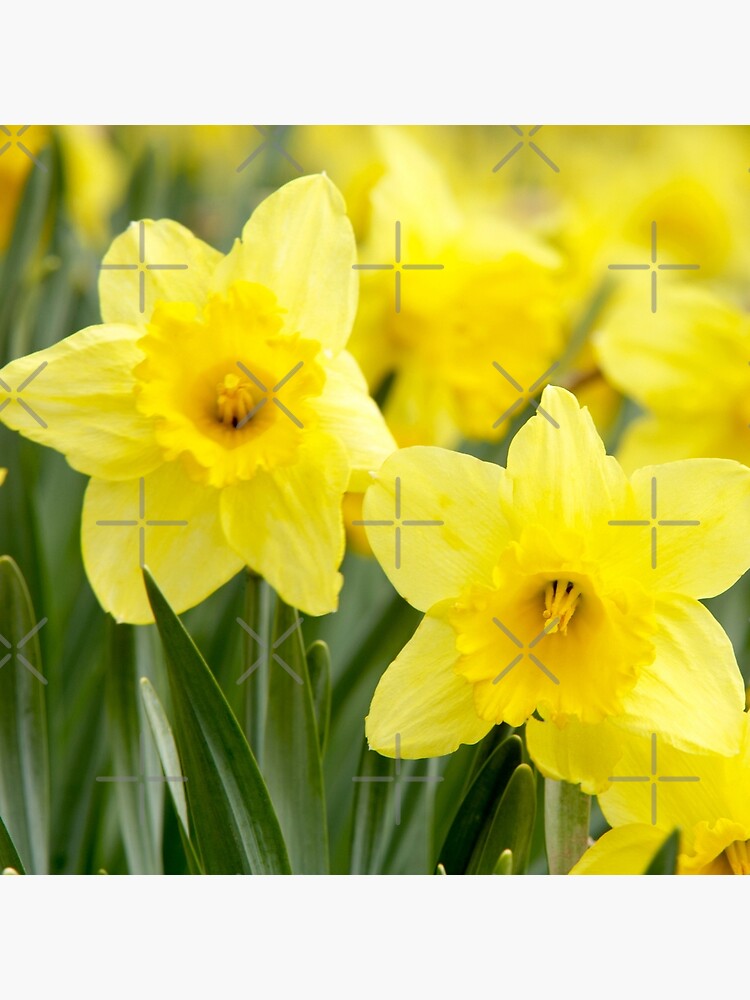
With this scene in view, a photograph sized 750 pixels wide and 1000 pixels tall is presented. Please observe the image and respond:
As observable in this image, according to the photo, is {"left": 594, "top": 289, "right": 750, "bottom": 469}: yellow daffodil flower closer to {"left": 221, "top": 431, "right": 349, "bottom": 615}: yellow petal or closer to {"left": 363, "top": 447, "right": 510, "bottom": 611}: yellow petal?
{"left": 363, "top": 447, "right": 510, "bottom": 611}: yellow petal

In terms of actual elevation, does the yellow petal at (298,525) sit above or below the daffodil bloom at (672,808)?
above

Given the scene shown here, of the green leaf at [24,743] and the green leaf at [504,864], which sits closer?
the green leaf at [504,864]

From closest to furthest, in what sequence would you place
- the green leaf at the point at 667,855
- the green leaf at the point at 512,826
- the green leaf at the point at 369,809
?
the green leaf at the point at 667,855 < the green leaf at the point at 512,826 < the green leaf at the point at 369,809

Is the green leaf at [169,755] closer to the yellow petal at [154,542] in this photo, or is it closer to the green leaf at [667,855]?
the yellow petal at [154,542]

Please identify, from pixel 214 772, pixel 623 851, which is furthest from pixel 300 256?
pixel 623 851

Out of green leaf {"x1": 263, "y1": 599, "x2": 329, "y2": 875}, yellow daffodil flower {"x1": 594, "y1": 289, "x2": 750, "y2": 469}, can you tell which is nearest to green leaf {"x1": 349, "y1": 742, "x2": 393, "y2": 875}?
green leaf {"x1": 263, "y1": 599, "x2": 329, "y2": 875}

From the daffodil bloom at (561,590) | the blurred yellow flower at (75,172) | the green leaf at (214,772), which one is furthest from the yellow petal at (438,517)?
the blurred yellow flower at (75,172)

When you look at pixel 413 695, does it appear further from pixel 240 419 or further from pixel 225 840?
pixel 240 419
